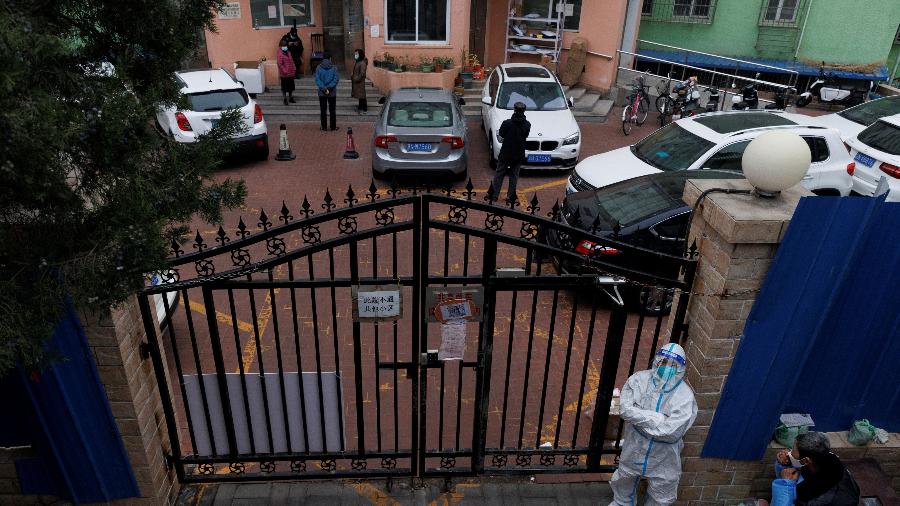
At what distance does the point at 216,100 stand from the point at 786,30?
18.2 m

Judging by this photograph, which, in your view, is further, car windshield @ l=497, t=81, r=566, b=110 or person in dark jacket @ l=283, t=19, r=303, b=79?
person in dark jacket @ l=283, t=19, r=303, b=79

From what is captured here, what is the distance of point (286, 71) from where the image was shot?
15312 millimetres

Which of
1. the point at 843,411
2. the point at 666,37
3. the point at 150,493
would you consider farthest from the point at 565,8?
the point at 150,493

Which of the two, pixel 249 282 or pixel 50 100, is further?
pixel 249 282

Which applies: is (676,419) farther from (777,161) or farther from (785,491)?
(777,161)

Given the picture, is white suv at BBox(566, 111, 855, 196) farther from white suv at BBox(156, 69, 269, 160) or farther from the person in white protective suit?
white suv at BBox(156, 69, 269, 160)

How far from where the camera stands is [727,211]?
12.4 feet

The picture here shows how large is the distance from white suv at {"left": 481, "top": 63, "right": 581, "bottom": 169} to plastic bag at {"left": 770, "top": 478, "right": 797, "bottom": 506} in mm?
7902

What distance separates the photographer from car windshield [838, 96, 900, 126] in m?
12.7

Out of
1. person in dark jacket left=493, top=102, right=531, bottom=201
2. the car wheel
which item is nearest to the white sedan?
person in dark jacket left=493, top=102, right=531, bottom=201

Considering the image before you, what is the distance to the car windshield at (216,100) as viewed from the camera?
38.8ft

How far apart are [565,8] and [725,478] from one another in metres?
16.0

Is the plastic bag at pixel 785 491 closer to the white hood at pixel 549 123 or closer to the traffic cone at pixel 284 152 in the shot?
the white hood at pixel 549 123

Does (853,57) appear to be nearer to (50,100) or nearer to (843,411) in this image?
(843,411)
